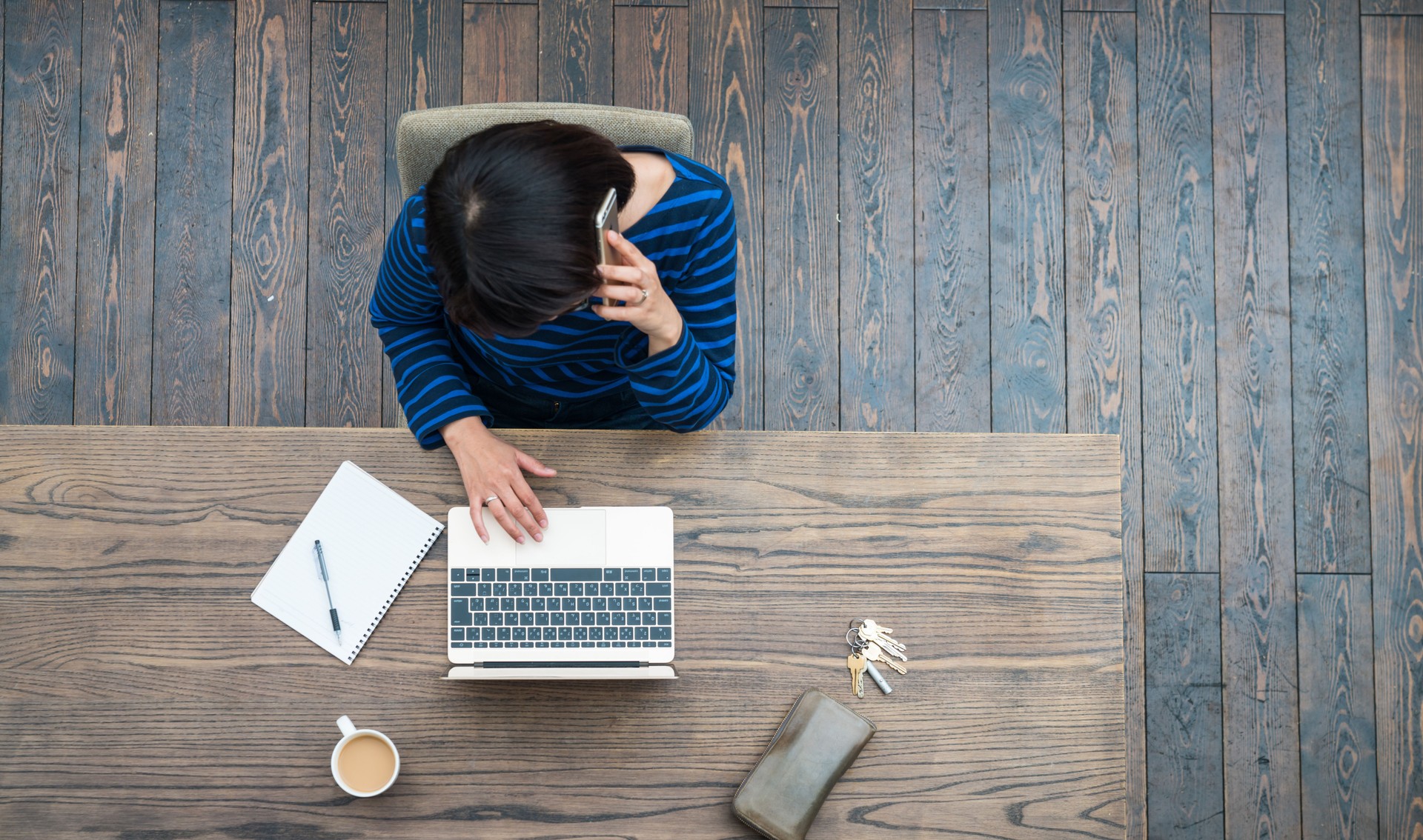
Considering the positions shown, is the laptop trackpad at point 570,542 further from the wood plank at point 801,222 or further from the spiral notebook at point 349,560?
the wood plank at point 801,222

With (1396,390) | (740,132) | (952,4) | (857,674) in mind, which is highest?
(952,4)

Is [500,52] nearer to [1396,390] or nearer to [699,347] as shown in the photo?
[699,347]

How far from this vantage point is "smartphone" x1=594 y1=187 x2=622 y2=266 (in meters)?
0.87

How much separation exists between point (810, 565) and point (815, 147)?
A: 1.13m

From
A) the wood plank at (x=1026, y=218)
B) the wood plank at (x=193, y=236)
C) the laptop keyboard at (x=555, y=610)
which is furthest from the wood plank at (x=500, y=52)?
the laptop keyboard at (x=555, y=610)

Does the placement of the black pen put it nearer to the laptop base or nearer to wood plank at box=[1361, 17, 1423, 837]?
the laptop base

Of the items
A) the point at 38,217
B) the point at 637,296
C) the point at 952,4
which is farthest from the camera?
the point at 952,4

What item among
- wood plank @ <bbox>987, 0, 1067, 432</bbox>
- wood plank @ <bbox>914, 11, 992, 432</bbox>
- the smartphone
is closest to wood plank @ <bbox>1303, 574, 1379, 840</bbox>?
wood plank @ <bbox>987, 0, 1067, 432</bbox>

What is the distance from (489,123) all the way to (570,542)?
21.0 inches

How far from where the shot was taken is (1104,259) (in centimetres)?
194

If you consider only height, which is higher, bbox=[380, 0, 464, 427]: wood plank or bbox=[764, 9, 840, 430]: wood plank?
bbox=[380, 0, 464, 427]: wood plank

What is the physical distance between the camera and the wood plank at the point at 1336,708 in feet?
6.09

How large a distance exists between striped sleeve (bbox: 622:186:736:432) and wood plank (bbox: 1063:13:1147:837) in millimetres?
1099

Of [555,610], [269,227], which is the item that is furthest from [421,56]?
[555,610]
